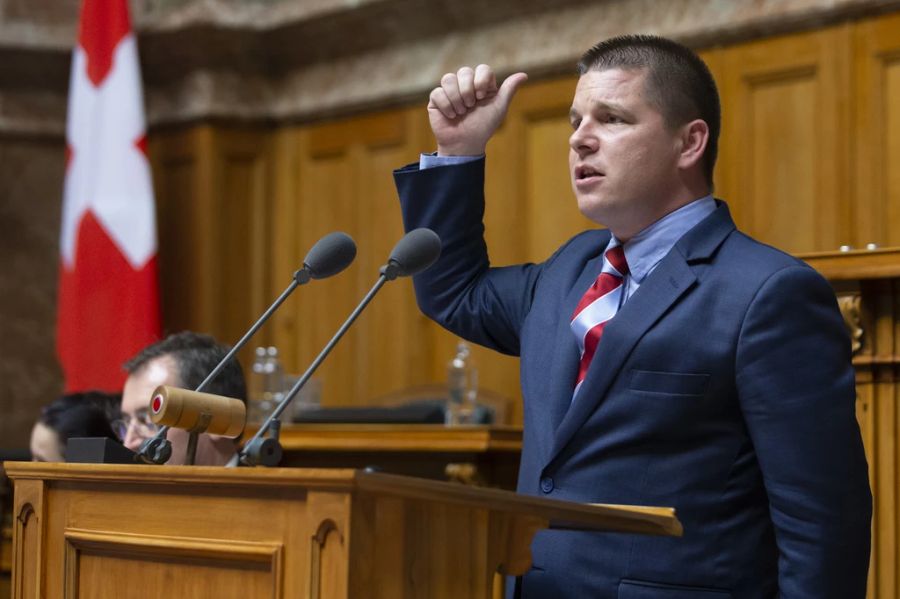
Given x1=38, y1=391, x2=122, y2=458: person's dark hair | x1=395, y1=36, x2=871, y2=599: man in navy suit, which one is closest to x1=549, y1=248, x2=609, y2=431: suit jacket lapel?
x1=395, y1=36, x2=871, y2=599: man in navy suit

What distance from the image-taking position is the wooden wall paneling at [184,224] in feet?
24.4

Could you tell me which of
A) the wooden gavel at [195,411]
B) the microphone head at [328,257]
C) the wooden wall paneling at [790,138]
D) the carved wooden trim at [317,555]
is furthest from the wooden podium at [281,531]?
the wooden wall paneling at [790,138]

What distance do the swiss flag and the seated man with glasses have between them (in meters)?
3.68

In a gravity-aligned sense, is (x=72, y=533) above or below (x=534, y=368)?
below

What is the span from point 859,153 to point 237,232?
3.39m

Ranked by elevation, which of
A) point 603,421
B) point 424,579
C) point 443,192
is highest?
point 443,192

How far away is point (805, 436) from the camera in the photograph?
2.22 m

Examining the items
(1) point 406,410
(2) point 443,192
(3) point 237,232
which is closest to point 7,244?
(3) point 237,232

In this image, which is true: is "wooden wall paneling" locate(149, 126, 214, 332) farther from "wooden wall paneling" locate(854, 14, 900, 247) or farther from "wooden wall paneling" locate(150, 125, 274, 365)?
"wooden wall paneling" locate(854, 14, 900, 247)

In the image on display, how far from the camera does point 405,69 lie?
7.04 meters

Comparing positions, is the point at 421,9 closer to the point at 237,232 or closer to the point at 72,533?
the point at 237,232

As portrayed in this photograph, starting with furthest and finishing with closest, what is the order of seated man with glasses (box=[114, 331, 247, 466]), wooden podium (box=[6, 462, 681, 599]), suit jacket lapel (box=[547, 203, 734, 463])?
seated man with glasses (box=[114, 331, 247, 466]) < suit jacket lapel (box=[547, 203, 734, 463]) < wooden podium (box=[6, 462, 681, 599])

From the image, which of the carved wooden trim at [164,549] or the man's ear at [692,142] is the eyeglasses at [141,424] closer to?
the carved wooden trim at [164,549]

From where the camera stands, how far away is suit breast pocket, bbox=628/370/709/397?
7.47 feet
